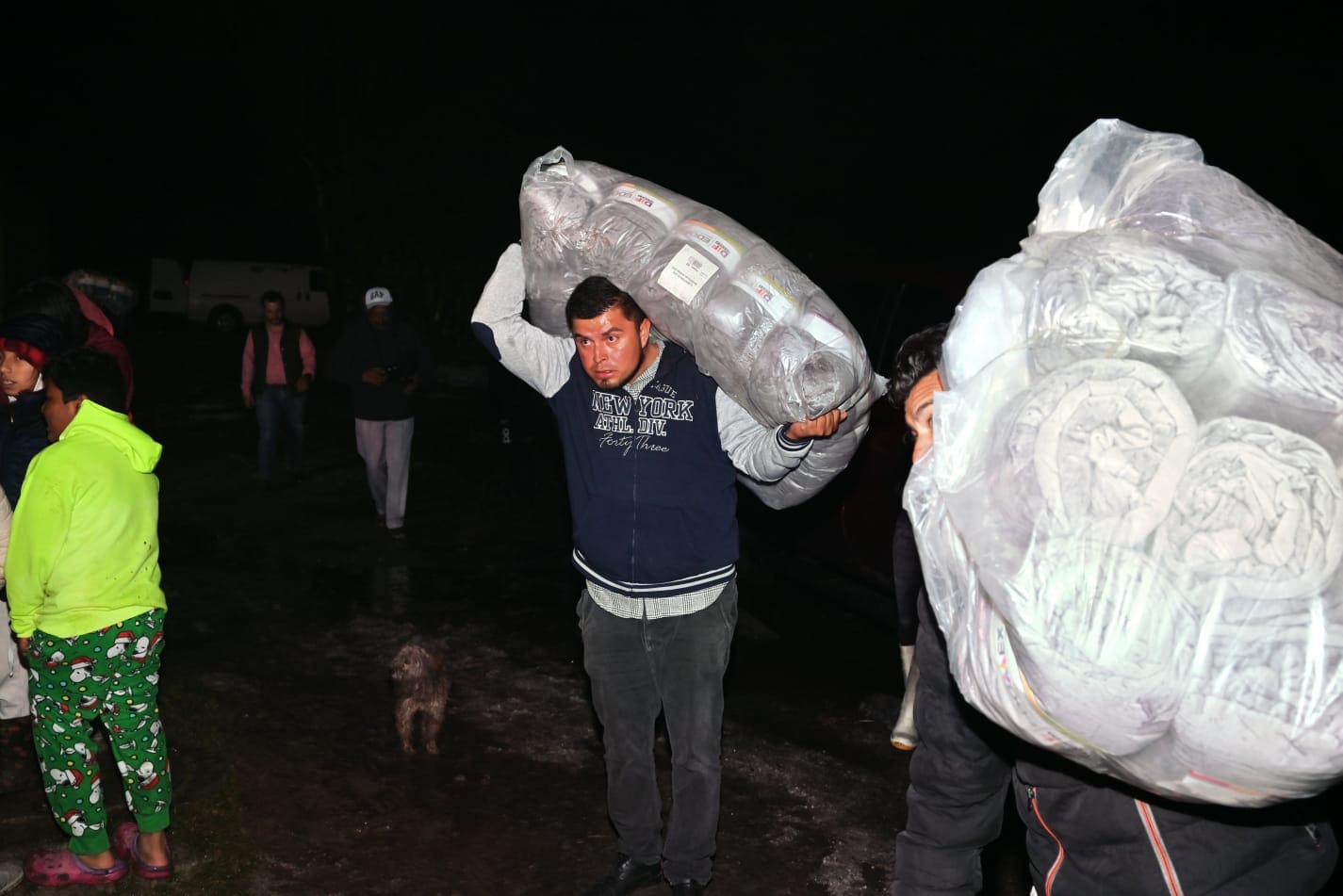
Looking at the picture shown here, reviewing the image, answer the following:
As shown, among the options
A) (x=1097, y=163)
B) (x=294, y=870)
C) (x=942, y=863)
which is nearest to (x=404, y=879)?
(x=294, y=870)

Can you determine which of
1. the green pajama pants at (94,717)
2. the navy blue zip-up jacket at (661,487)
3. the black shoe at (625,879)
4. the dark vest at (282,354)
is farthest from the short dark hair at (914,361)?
the dark vest at (282,354)

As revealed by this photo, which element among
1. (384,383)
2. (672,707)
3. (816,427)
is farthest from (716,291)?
(384,383)

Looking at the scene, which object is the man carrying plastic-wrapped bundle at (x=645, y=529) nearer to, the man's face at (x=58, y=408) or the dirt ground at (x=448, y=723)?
the dirt ground at (x=448, y=723)

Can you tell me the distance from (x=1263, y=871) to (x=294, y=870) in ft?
10.6

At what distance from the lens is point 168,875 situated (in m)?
4.16

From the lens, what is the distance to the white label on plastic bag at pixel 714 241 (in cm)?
356

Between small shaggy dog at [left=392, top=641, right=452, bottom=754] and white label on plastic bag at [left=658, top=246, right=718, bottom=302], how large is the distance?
2.40 meters

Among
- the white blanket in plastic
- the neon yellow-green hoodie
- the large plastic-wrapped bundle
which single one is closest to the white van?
the neon yellow-green hoodie

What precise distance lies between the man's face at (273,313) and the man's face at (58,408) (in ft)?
21.3

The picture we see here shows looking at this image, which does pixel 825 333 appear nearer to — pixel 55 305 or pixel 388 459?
pixel 55 305

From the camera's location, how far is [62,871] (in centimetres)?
407

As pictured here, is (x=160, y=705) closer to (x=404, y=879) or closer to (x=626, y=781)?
(x=404, y=879)

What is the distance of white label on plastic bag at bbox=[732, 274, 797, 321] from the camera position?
3510mm

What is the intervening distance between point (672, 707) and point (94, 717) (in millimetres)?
1855
